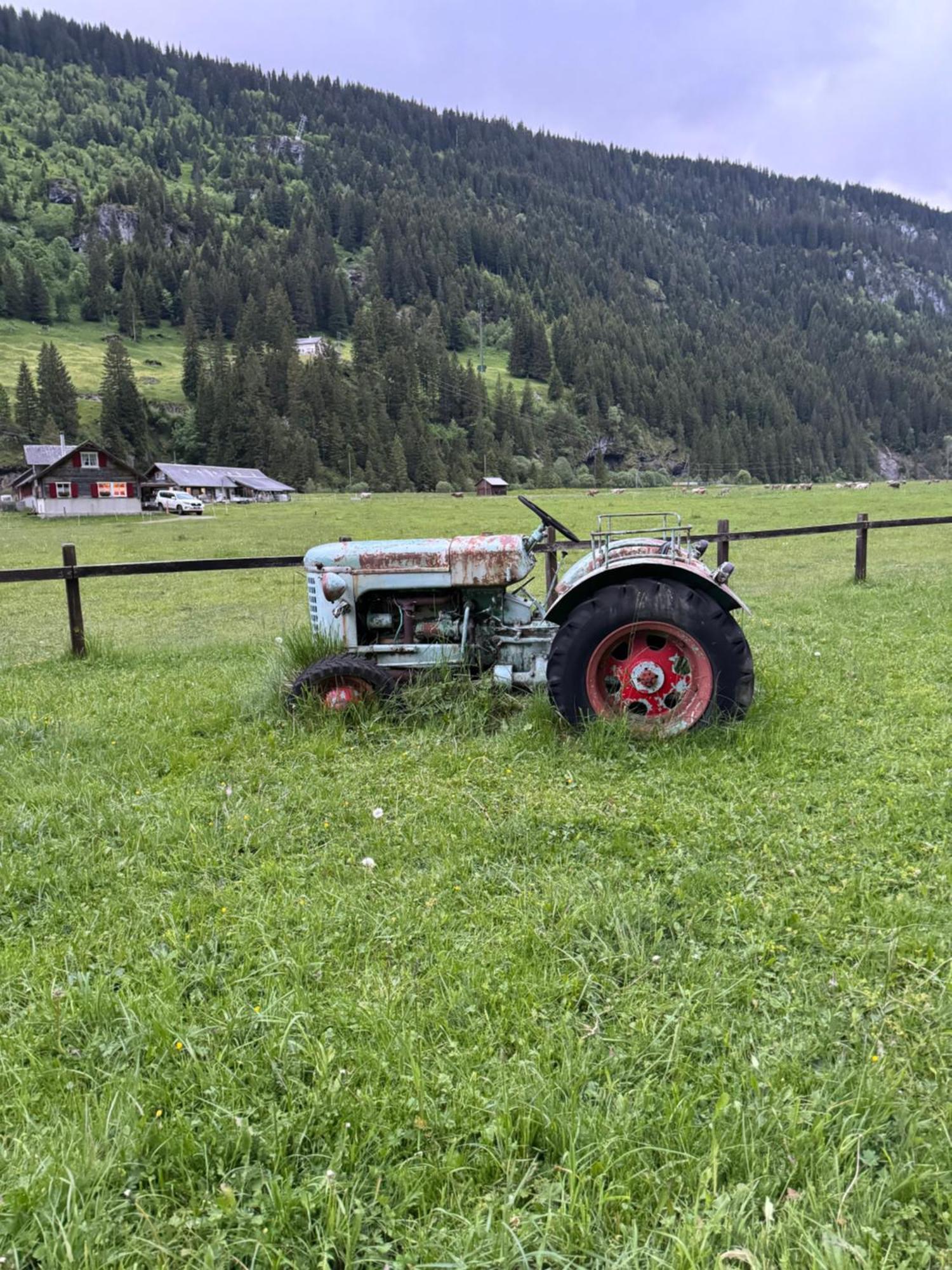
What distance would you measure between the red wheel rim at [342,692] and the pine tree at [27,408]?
87.2 metres

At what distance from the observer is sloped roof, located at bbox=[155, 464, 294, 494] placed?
7175cm

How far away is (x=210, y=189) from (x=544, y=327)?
322 ft

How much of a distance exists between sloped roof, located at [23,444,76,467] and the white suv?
315 inches

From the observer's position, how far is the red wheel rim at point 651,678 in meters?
4.70

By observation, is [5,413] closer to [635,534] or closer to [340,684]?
[340,684]

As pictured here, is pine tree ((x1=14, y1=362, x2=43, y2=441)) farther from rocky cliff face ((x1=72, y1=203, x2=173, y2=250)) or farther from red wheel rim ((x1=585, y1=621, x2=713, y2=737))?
red wheel rim ((x1=585, y1=621, x2=713, y2=737))

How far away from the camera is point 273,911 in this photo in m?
2.88

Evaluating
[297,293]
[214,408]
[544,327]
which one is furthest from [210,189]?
[214,408]

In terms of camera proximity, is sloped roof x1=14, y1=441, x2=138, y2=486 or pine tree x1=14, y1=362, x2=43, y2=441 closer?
sloped roof x1=14, y1=441, x2=138, y2=486

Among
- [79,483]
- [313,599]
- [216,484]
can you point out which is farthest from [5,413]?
[313,599]

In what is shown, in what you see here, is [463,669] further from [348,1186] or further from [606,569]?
[348,1186]

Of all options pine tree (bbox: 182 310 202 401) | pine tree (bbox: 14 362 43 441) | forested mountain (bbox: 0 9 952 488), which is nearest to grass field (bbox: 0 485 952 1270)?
forested mountain (bbox: 0 9 952 488)

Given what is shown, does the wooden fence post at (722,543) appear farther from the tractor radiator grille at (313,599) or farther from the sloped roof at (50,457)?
the sloped roof at (50,457)

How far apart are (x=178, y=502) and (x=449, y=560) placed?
2543 inches
